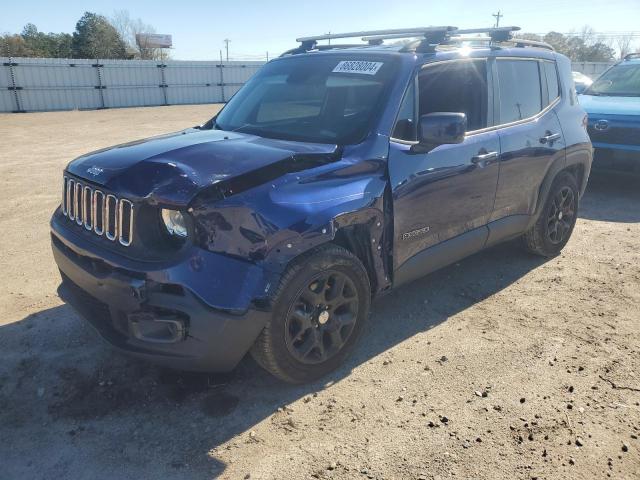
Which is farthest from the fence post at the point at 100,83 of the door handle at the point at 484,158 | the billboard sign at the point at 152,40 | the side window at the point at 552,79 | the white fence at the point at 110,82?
the billboard sign at the point at 152,40

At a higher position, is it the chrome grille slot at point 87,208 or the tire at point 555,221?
the chrome grille slot at point 87,208

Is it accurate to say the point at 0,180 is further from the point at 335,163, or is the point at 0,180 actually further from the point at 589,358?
the point at 589,358

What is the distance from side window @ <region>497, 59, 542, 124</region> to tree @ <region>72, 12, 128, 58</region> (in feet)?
150

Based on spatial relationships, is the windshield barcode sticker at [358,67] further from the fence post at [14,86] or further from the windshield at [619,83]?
the fence post at [14,86]

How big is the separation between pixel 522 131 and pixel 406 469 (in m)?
3.00

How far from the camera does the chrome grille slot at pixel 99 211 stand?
2.72 m

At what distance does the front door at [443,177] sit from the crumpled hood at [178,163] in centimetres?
58

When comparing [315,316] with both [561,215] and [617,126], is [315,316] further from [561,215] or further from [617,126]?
[617,126]

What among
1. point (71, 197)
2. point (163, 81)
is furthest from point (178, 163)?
point (163, 81)

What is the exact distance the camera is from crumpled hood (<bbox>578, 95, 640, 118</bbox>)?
7213mm

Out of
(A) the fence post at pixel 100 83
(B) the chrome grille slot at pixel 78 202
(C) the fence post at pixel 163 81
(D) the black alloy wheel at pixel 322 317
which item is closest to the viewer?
(D) the black alloy wheel at pixel 322 317

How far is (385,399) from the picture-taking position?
3.01m

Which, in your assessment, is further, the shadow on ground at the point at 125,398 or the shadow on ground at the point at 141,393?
the shadow on ground at the point at 141,393

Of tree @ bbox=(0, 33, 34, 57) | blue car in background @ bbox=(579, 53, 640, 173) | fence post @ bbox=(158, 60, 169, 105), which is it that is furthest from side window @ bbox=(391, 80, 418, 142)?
tree @ bbox=(0, 33, 34, 57)
